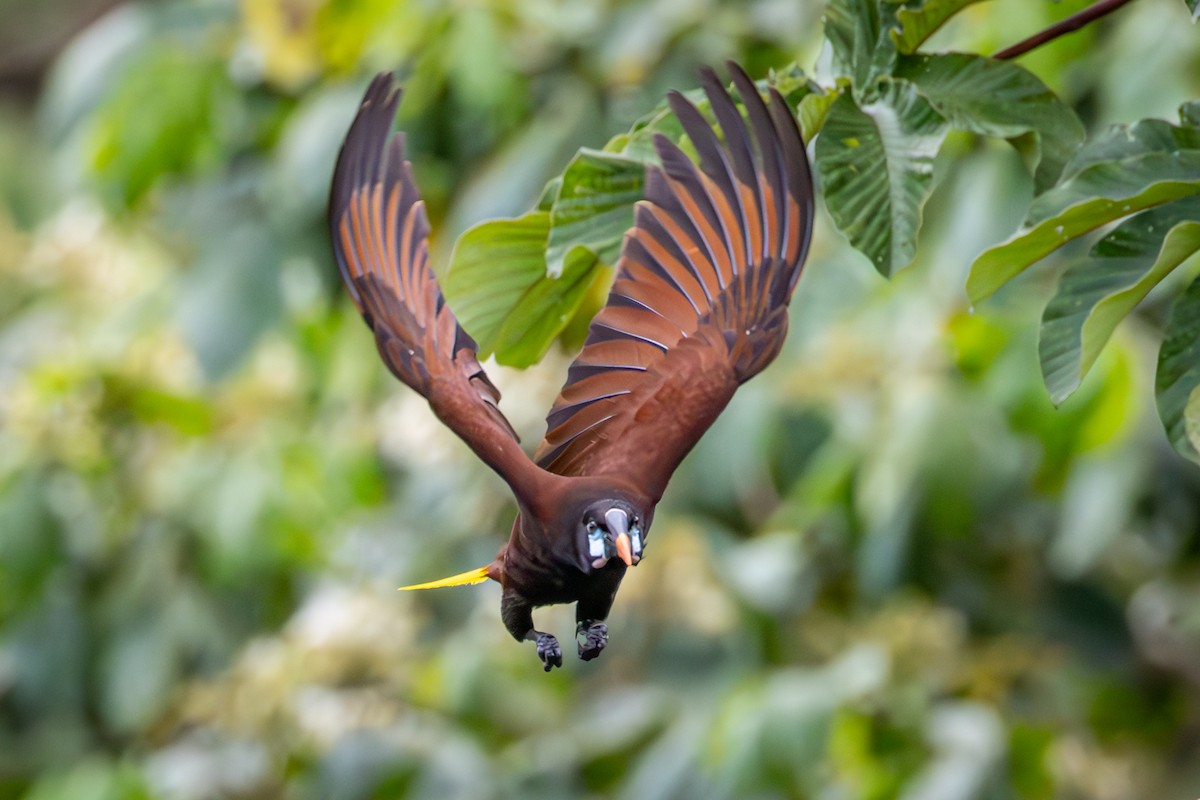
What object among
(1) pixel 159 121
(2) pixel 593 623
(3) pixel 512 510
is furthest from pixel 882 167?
(1) pixel 159 121

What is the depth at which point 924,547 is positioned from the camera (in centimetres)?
281

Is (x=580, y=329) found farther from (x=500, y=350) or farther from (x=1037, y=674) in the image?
(x=500, y=350)

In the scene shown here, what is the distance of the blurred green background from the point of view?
260 cm

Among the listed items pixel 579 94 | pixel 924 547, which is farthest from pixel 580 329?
pixel 924 547

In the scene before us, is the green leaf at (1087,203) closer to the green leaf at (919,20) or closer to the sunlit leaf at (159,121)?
the green leaf at (919,20)

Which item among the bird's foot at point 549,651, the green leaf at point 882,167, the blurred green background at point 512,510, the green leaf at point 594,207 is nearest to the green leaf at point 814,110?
the green leaf at point 882,167

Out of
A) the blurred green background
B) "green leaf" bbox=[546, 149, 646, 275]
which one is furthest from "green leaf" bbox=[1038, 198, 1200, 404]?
the blurred green background

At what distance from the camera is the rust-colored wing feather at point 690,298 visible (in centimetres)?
113

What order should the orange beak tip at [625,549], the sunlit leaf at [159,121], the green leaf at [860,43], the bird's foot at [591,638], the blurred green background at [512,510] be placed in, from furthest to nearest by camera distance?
the sunlit leaf at [159,121] → the blurred green background at [512,510] → the green leaf at [860,43] → the bird's foot at [591,638] → the orange beak tip at [625,549]

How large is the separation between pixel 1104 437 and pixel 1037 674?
2.47 ft

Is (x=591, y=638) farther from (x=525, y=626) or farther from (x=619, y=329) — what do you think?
(x=619, y=329)

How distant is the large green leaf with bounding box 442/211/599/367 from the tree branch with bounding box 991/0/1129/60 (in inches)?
14.2

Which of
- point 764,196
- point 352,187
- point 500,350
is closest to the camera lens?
point 764,196

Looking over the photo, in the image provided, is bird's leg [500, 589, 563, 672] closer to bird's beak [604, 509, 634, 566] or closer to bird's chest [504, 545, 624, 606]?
bird's chest [504, 545, 624, 606]
